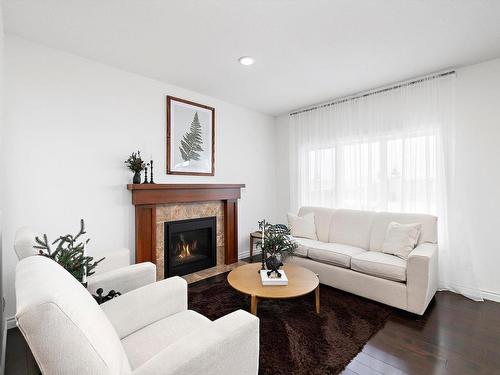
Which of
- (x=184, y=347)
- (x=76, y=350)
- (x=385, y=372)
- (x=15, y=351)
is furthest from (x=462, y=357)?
(x=15, y=351)

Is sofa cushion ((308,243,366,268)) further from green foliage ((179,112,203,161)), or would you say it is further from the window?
green foliage ((179,112,203,161))

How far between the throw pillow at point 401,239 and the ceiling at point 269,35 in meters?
1.83

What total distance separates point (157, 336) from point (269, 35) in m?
2.44

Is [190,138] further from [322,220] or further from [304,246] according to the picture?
[322,220]

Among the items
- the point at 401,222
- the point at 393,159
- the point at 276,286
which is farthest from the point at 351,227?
the point at 276,286

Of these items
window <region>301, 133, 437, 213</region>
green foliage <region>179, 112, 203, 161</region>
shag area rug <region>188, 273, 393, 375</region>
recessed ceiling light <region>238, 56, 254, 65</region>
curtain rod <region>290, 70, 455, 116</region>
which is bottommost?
shag area rug <region>188, 273, 393, 375</region>

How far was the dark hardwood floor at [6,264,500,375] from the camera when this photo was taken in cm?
171

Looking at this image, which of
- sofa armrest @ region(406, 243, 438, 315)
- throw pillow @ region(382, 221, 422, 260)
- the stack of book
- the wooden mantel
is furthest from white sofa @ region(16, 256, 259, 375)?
throw pillow @ region(382, 221, 422, 260)

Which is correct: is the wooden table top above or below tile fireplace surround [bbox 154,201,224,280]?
below

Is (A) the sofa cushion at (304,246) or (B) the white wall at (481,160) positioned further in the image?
(A) the sofa cushion at (304,246)

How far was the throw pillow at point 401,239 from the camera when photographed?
2.75 metres

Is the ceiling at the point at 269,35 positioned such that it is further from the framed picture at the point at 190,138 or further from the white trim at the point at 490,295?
the white trim at the point at 490,295

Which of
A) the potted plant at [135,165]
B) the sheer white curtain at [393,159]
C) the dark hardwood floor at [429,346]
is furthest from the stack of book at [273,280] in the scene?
the sheer white curtain at [393,159]

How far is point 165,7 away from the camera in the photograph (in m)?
1.91
